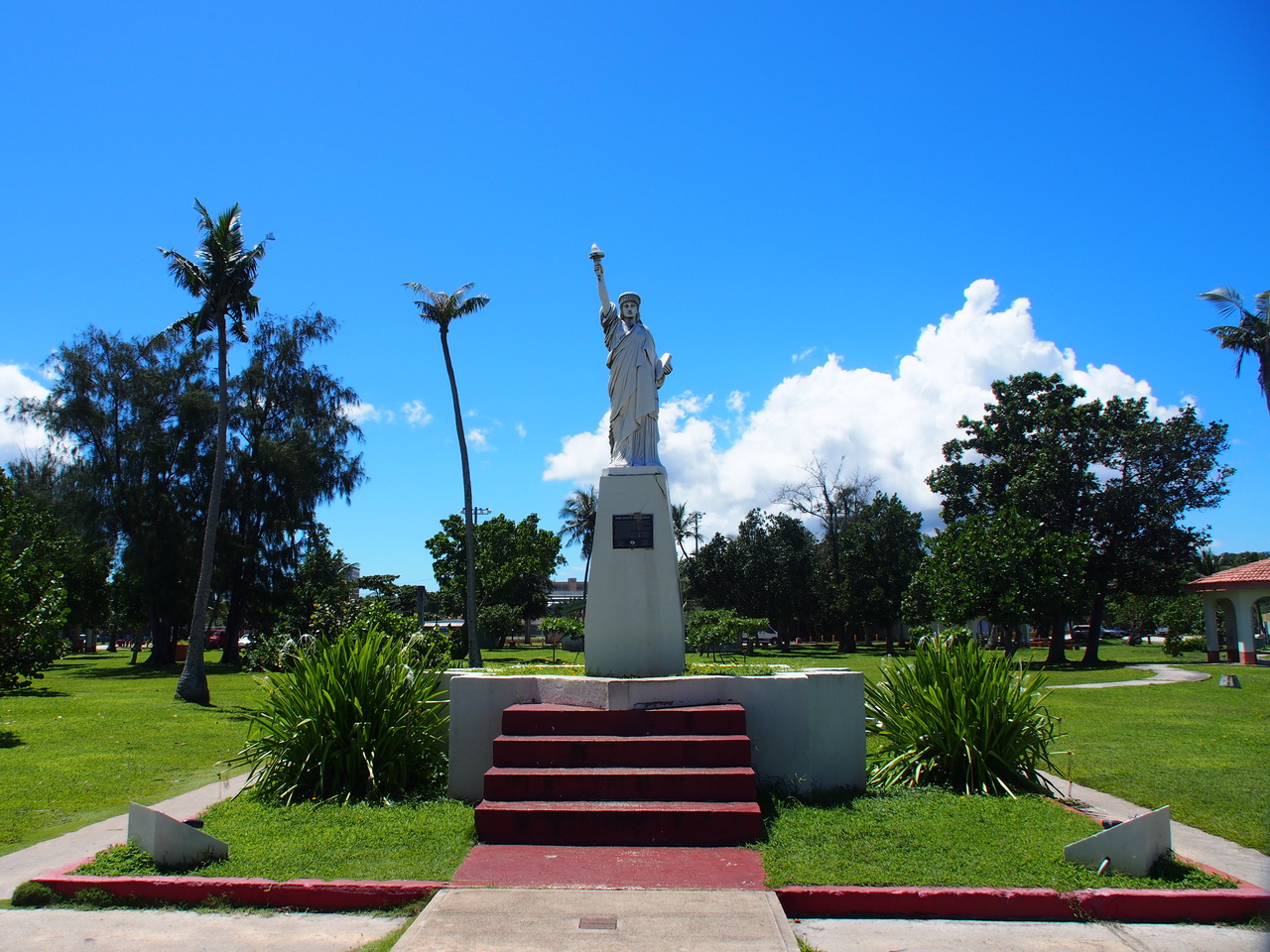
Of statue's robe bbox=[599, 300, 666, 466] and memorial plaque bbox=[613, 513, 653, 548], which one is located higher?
statue's robe bbox=[599, 300, 666, 466]

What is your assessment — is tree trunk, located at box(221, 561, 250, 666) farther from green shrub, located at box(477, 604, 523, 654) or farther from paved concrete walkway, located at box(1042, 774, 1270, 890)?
paved concrete walkway, located at box(1042, 774, 1270, 890)

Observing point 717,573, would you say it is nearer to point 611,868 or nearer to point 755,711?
point 755,711

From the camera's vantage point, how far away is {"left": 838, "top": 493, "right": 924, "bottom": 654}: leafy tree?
1651 inches

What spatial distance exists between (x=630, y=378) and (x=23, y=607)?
12.0 metres

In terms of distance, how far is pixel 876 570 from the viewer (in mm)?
42250

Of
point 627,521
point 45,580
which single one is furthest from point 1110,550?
point 45,580

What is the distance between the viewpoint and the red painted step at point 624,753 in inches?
259

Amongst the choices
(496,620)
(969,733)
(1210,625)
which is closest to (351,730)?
(969,733)

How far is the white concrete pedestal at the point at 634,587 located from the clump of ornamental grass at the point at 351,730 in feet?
5.62

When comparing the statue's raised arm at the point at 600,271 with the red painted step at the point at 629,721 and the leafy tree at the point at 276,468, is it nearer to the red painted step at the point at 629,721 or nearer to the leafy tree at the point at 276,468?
the red painted step at the point at 629,721

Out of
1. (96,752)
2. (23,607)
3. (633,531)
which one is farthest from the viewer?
(23,607)

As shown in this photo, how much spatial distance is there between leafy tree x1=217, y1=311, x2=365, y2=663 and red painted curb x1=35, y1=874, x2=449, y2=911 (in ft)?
87.4

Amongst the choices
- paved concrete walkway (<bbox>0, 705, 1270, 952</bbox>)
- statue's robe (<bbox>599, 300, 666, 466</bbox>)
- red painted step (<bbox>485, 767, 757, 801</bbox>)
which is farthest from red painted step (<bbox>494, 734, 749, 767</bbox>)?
statue's robe (<bbox>599, 300, 666, 466</bbox>)

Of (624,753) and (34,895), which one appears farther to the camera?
(624,753)
